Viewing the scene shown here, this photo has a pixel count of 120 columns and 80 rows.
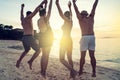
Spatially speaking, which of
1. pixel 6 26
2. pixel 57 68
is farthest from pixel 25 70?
pixel 6 26

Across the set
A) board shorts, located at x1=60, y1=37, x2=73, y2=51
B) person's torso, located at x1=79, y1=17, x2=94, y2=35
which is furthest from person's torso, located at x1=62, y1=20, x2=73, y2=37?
person's torso, located at x1=79, y1=17, x2=94, y2=35

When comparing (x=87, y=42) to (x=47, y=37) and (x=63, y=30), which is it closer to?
(x=63, y=30)

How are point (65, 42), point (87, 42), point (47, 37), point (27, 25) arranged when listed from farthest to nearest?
point (27, 25)
point (87, 42)
point (65, 42)
point (47, 37)

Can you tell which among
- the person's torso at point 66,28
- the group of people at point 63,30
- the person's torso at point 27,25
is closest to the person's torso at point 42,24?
the group of people at point 63,30

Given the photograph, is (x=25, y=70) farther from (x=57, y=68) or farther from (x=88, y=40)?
(x=88, y=40)

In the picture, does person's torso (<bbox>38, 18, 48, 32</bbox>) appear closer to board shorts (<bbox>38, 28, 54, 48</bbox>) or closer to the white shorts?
board shorts (<bbox>38, 28, 54, 48</bbox>)

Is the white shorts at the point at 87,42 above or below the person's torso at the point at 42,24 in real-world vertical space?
below

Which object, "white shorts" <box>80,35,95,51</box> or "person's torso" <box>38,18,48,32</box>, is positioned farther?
"white shorts" <box>80,35,95,51</box>

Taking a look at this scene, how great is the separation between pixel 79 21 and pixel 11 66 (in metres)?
7.44

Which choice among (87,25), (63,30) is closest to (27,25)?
(63,30)

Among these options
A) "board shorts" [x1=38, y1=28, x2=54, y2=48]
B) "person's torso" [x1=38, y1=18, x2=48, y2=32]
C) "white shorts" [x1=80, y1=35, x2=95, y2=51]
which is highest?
"person's torso" [x1=38, y1=18, x2=48, y2=32]

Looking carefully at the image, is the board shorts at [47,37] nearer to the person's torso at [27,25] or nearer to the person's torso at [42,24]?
the person's torso at [42,24]

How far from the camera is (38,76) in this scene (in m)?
15.6

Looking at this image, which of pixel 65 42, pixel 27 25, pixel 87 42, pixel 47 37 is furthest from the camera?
pixel 27 25
